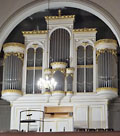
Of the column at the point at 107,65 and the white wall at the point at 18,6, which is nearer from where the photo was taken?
the white wall at the point at 18,6

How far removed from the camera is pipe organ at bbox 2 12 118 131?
42.0 feet

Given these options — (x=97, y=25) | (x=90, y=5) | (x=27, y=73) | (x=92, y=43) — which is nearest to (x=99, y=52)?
(x=92, y=43)

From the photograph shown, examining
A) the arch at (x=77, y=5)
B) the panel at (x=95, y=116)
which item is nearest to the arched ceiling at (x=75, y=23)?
the panel at (x=95, y=116)

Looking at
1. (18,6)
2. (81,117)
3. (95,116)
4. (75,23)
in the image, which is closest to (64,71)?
(81,117)

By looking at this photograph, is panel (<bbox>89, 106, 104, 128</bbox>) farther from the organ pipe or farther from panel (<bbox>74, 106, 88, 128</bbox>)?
the organ pipe

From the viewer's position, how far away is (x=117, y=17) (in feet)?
27.8

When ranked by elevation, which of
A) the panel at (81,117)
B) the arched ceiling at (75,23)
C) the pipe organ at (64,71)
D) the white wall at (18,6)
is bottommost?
the panel at (81,117)

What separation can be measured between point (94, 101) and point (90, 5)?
4.95 meters

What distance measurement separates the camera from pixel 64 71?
13.1m

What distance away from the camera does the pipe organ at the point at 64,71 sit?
12.8m

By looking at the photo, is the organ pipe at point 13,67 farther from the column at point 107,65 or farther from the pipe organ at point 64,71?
the column at point 107,65

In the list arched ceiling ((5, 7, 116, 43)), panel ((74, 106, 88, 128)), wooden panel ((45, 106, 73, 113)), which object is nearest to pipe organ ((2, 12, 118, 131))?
panel ((74, 106, 88, 128))

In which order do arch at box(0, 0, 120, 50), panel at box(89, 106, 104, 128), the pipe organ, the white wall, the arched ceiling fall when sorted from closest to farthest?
1. the white wall
2. arch at box(0, 0, 120, 50)
3. panel at box(89, 106, 104, 128)
4. the pipe organ
5. the arched ceiling

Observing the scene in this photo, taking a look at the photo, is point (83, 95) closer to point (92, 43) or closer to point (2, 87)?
point (92, 43)
